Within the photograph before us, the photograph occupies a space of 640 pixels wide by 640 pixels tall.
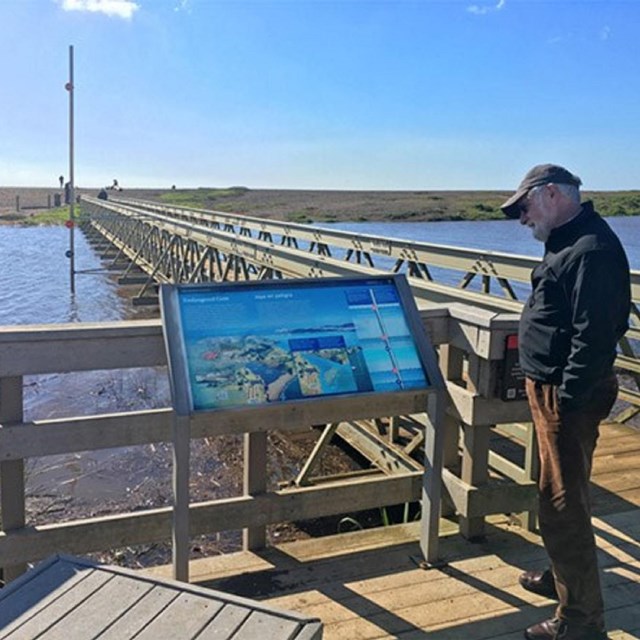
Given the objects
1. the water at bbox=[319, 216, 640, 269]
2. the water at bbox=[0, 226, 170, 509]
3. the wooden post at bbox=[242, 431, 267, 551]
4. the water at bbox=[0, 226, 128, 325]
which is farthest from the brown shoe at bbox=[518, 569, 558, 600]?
the water at bbox=[0, 226, 128, 325]

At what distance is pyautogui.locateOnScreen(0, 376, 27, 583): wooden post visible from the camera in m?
2.79

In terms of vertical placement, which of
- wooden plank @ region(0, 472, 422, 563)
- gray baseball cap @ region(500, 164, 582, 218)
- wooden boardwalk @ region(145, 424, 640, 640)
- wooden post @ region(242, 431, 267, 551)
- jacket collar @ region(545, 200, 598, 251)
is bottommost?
wooden boardwalk @ region(145, 424, 640, 640)

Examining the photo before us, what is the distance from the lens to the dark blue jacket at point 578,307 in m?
2.38

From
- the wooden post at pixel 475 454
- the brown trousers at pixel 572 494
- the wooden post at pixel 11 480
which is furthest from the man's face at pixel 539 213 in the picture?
the wooden post at pixel 11 480

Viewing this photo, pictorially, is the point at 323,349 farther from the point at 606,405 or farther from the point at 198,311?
the point at 606,405

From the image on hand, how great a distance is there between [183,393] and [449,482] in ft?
4.98

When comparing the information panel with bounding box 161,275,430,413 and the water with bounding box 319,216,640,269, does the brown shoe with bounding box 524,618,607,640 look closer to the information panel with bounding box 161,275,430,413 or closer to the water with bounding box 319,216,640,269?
the information panel with bounding box 161,275,430,413

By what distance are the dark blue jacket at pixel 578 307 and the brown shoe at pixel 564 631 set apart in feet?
2.68

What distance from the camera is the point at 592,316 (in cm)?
237

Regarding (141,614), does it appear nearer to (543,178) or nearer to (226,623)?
(226,623)

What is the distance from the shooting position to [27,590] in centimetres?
210

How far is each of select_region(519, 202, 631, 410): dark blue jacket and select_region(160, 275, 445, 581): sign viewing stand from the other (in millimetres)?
647

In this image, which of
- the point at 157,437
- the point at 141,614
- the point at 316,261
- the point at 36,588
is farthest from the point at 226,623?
the point at 316,261

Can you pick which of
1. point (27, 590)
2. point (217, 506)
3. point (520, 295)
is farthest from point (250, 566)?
point (520, 295)
